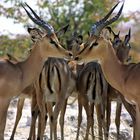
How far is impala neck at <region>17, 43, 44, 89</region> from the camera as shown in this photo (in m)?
8.60

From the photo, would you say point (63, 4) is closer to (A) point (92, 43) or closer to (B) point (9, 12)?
(B) point (9, 12)

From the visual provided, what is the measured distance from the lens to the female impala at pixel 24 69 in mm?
8336

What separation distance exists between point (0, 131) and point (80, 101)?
217cm

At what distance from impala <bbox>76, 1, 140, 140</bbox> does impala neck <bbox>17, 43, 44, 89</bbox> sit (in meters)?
0.89

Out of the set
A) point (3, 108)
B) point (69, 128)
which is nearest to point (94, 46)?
point (3, 108)

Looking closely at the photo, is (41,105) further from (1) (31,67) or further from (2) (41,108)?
(1) (31,67)

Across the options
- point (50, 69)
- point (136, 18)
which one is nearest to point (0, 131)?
point (50, 69)

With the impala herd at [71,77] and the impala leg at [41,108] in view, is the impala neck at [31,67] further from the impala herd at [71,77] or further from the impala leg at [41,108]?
the impala leg at [41,108]

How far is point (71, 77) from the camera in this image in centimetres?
1016

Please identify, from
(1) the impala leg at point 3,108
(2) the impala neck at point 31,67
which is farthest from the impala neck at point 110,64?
(1) the impala leg at point 3,108

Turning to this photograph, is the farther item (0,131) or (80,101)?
(80,101)

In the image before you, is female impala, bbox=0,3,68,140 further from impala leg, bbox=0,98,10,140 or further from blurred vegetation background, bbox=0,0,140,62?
blurred vegetation background, bbox=0,0,140,62

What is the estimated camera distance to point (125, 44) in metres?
10.4

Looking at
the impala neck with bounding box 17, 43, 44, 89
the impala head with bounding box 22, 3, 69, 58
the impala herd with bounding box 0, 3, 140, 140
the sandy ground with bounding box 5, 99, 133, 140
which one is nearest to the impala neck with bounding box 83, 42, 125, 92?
the impala herd with bounding box 0, 3, 140, 140
